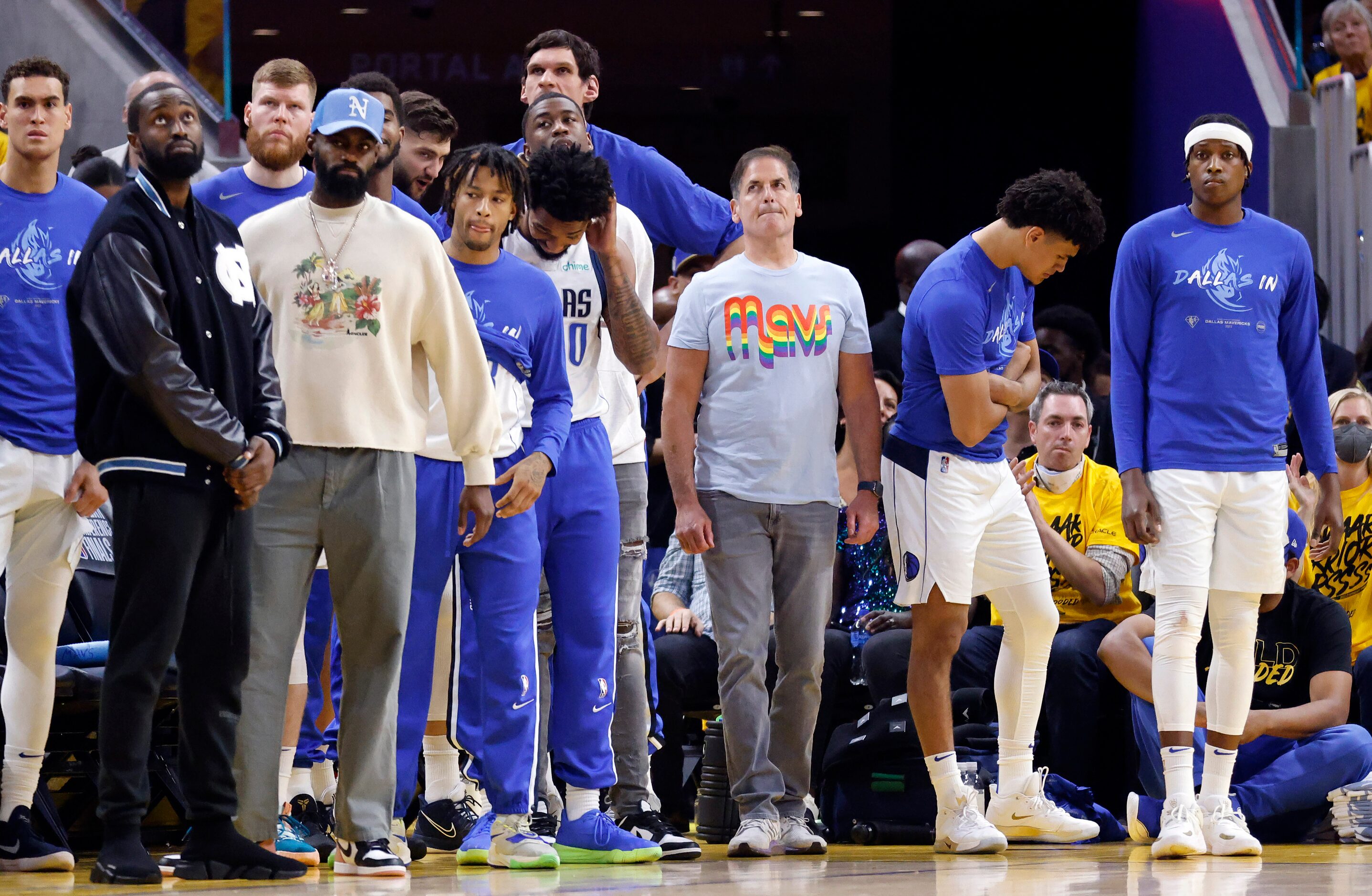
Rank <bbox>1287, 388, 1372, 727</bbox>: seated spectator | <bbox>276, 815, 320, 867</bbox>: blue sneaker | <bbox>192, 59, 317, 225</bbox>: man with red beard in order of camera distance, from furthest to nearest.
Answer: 1. <bbox>1287, 388, 1372, 727</bbox>: seated spectator
2. <bbox>192, 59, 317, 225</bbox>: man with red beard
3. <bbox>276, 815, 320, 867</bbox>: blue sneaker

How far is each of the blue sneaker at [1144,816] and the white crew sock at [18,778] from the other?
121 inches

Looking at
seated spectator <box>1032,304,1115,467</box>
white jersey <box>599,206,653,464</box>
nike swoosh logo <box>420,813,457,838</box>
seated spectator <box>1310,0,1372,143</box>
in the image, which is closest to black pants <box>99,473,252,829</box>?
nike swoosh logo <box>420,813,457,838</box>

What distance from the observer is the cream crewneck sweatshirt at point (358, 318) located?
12.5ft

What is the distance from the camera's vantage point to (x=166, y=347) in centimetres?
353

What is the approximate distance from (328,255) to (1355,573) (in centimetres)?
379

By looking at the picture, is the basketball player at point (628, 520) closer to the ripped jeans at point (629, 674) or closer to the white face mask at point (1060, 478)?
the ripped jeans at point (629, 674)

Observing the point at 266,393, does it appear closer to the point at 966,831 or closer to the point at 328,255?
the point at 328,255

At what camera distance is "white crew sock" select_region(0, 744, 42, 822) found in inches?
169

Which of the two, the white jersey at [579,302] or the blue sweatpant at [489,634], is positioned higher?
the white jersey at [579,302]

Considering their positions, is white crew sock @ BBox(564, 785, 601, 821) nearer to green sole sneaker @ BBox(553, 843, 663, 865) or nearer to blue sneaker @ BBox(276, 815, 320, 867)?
green sole sneaker @ BBox(553, 843, 663, 865)

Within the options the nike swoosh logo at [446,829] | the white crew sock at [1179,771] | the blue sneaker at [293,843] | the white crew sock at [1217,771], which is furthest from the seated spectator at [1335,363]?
the blue sneaker at [293,843]

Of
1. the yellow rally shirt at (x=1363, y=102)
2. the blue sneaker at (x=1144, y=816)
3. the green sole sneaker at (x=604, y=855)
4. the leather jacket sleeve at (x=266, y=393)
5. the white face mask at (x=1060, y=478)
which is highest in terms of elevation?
the yellow rally shirt at (x=1363, y=102)

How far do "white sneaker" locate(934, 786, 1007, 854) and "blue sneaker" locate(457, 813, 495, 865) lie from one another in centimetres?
127

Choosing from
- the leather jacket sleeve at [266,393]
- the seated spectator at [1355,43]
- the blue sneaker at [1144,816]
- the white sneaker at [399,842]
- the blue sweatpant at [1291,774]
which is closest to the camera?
the leather jacket sleeve at [266,393]
